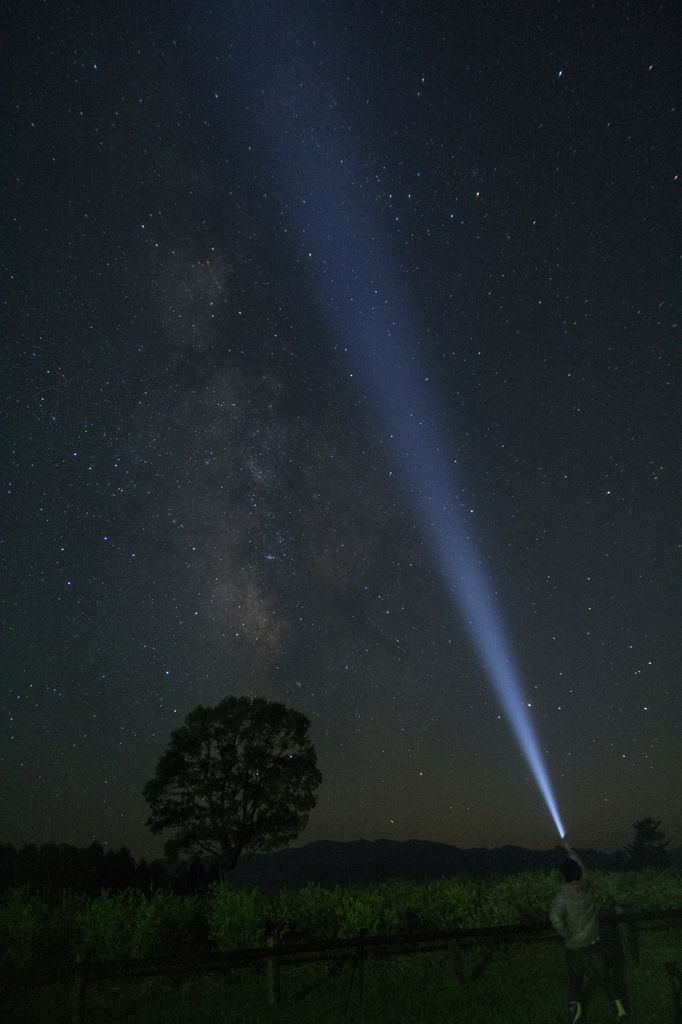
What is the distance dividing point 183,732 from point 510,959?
632 inches

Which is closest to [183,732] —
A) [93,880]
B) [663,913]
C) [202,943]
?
[93,880]

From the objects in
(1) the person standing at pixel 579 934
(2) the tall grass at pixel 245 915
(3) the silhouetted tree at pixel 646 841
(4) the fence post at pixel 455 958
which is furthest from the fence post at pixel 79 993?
(3) the silhouetted tree at pixel 646 841

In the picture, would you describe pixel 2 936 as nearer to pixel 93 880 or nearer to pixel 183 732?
pixel 183 732

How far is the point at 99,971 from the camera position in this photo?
7992 millimetres

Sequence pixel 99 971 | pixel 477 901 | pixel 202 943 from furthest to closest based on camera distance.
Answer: pixel 477 901 → pixel 202 943 → pixel 99 971

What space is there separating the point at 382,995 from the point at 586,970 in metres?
3.36

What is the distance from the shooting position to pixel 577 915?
7312 mm

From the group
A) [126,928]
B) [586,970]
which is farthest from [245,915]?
[586,970]

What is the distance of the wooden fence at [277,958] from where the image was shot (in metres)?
7.94

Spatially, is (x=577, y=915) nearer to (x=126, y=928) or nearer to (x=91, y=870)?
(x=126, y=928)

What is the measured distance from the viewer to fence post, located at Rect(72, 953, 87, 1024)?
25.9ft

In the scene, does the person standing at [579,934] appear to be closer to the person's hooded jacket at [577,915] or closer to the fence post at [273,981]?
the person's hooded jacket at [577,915]

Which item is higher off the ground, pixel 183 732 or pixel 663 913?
pixel 183 732

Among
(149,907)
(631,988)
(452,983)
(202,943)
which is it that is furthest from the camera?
(202,943)
